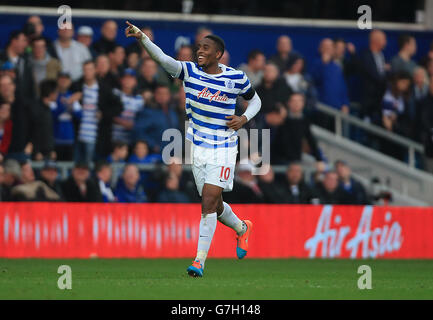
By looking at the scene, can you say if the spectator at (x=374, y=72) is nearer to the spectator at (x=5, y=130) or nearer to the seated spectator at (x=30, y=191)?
the seated spectator at (x=30, y=191)

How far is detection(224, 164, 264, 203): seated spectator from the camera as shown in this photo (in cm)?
1808

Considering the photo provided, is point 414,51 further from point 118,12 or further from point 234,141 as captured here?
point 234,141

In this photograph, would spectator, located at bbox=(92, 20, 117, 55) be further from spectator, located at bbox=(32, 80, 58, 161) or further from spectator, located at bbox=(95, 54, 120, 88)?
spectator, located at bbox=(32, 80, 58, 161)

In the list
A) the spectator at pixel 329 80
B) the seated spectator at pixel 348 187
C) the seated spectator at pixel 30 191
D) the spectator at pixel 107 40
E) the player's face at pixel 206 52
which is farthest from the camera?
the spectator at pixel 329 80

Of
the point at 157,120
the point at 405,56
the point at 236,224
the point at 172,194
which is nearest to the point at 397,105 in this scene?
the point at 405,56

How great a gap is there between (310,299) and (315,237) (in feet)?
29.1

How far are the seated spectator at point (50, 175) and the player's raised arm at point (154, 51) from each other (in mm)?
5861

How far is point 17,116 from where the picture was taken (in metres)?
17.2

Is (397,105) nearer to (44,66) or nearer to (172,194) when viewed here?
(172,194)

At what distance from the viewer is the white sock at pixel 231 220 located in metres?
12.2

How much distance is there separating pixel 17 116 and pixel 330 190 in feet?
19.8

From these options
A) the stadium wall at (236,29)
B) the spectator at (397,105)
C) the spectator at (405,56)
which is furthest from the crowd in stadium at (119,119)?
the spectator at (405,56)

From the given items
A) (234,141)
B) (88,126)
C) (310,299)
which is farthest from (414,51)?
(310,299)

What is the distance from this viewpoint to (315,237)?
59.8ft
